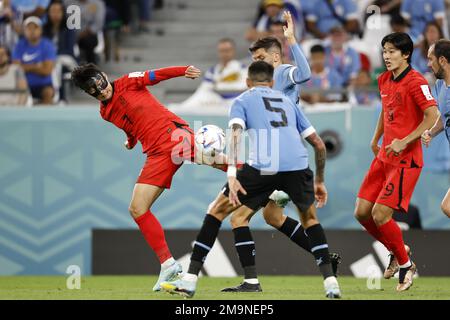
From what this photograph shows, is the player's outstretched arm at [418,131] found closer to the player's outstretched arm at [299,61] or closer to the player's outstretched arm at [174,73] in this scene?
the player's outstretched arm at [299,61]

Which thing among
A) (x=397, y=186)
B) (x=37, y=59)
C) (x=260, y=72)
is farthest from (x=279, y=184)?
(x=37, y=59)

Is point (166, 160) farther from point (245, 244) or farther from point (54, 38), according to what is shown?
point (54, 38)

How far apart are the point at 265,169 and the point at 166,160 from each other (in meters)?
1.81

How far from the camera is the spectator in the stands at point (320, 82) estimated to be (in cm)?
1463

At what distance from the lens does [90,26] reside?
16859 millimetres

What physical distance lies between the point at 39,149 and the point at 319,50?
4099mm

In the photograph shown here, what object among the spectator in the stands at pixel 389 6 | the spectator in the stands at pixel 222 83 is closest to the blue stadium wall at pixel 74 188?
the spectator in the stands at pixel 222 83

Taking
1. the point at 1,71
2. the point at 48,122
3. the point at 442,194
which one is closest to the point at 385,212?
the point at 442,194

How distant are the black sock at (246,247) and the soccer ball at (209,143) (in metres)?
1.00

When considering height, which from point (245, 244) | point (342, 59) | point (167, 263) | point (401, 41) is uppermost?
point (401, 41)

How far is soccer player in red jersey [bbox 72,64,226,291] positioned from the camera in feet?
33.3

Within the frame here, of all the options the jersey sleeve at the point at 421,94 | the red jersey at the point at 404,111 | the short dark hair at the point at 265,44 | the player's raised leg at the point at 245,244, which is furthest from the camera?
the short dark hair at the point at 265,44

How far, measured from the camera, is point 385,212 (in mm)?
9773

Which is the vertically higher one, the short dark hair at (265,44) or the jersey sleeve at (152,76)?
the short dark hair at (265,44)
